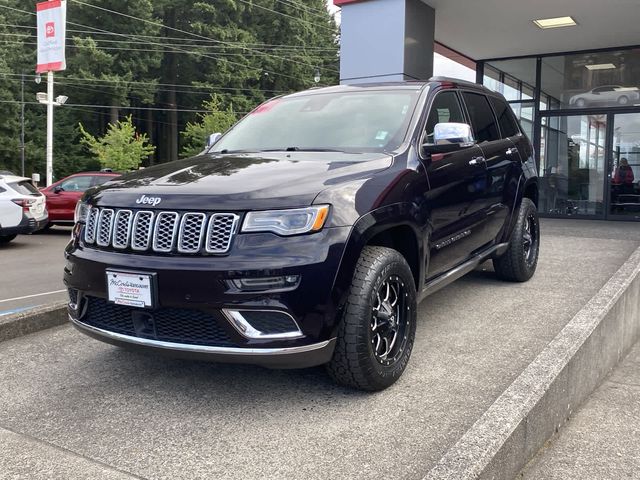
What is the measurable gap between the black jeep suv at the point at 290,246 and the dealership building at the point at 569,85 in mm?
7108

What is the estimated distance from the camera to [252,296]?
9.64ft

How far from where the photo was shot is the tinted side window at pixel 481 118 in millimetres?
5078

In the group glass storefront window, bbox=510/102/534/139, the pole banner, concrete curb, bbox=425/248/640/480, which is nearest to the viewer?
concrete curb, bbox=425/248/640/480

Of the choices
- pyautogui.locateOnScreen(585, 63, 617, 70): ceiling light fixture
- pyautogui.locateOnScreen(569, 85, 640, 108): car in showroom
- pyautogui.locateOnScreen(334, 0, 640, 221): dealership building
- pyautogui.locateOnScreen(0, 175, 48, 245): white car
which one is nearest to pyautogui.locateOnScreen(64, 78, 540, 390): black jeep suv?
pyautogui.locateOnScreen(334, 0, 640, 221): dealership building

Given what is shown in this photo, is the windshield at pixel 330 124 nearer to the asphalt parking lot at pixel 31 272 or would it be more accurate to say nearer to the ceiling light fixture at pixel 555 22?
the asphalt parking lot at pixel 31 272

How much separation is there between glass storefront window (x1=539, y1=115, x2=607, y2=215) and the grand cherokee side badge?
1227 cm

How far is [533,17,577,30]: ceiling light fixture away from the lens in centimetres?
1105

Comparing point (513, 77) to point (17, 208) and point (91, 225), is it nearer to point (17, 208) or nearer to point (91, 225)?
point (17, 208)

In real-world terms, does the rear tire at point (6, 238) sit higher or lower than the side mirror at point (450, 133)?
lower

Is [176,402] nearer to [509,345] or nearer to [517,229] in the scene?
[509,345]

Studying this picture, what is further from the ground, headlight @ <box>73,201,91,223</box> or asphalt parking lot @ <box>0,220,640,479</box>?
headlight @ <box>73,201,91,223</box>

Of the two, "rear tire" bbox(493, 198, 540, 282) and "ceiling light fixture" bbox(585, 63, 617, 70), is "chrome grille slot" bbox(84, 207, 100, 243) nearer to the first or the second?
"rear tire" bbox(493, 198, 540, 282)

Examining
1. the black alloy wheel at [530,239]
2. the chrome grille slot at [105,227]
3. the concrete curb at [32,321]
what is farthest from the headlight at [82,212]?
the black alloy wheel at [530,239]

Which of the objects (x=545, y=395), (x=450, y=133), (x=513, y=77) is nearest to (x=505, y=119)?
(x=450, y=133)
